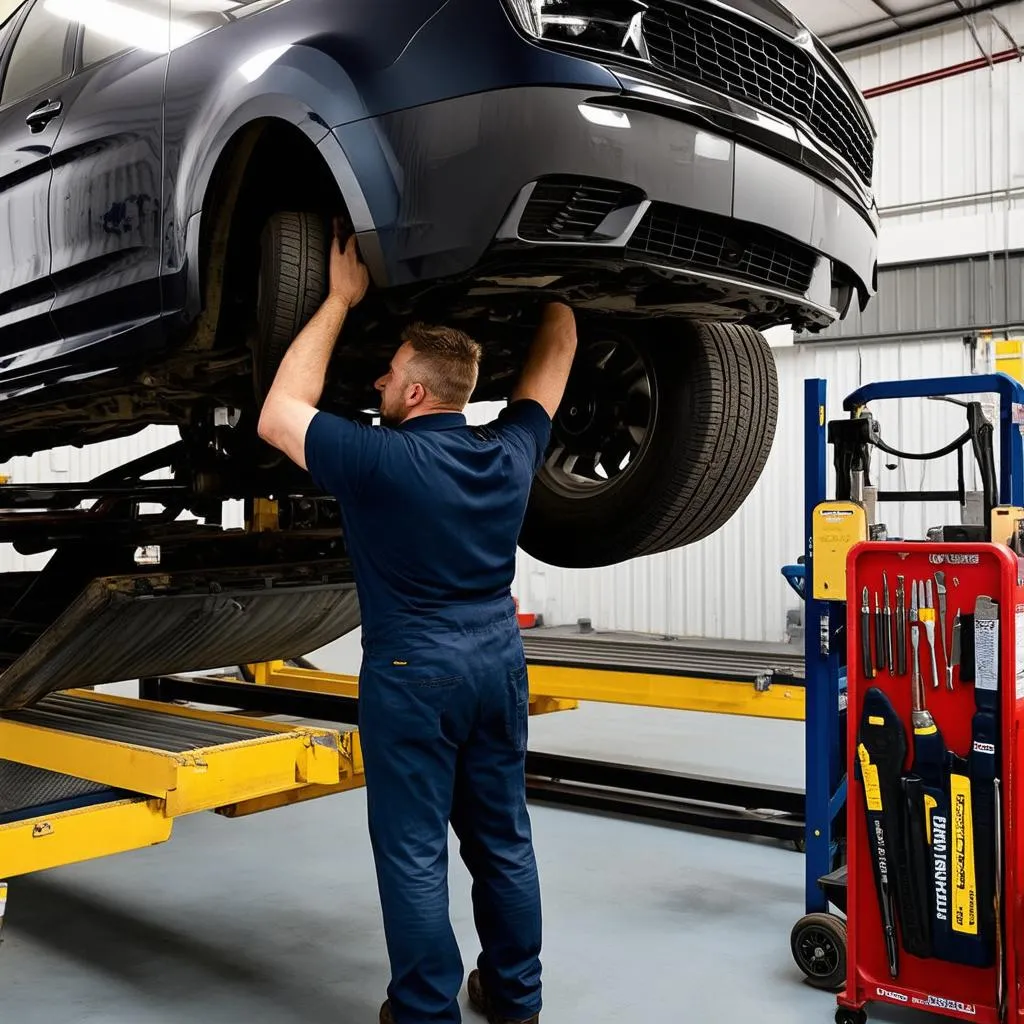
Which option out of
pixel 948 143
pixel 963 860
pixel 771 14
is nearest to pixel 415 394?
pixel 771 14

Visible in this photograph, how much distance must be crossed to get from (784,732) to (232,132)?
14.9ft

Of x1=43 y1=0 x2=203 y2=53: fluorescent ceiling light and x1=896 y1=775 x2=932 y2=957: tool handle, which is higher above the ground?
x1=43 y1=0 x2=203 y2=53: fluorescent ceiling light

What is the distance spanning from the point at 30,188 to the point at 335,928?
198 centimetres

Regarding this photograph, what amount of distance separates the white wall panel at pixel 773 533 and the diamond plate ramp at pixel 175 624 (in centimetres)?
593

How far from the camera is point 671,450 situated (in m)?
2.61

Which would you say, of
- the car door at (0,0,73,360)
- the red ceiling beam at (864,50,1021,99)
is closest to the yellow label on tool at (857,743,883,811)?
the car door at (0,0,73,360)

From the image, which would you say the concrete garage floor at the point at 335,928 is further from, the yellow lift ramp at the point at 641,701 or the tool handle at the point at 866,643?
the tool handle at the point at 866,643

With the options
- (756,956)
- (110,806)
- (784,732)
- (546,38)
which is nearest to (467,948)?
(756,956)

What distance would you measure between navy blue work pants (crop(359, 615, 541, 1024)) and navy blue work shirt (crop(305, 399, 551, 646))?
2.5 inches

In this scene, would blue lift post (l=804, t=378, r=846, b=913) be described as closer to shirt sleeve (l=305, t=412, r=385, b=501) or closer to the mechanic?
the mechanic

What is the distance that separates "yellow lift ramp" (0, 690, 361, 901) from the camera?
2.22 meters

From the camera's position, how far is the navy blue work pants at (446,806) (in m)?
1.96

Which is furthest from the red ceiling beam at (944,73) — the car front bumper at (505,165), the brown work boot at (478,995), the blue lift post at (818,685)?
the brown work boot at (478,995)

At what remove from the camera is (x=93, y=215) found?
245 cm
